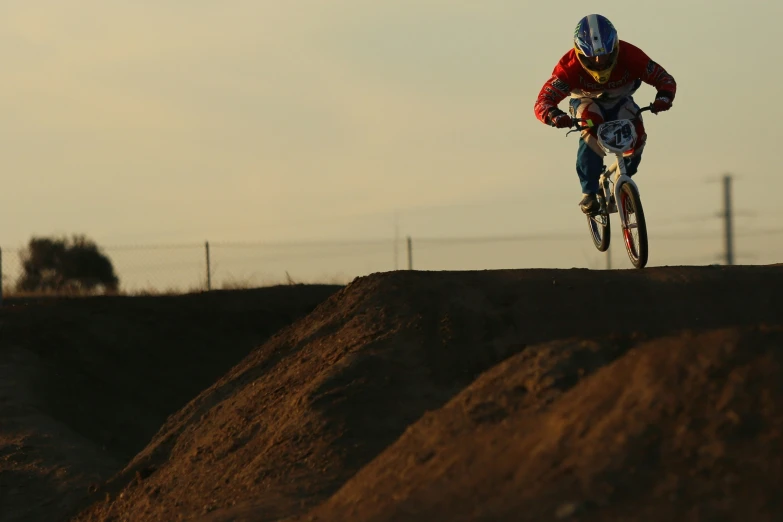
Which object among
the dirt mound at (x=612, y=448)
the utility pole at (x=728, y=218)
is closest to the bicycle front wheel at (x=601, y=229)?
the dirt mound at (x=612, y=448)

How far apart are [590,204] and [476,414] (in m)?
4.65

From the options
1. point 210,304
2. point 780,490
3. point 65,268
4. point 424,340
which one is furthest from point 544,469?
point 65,268

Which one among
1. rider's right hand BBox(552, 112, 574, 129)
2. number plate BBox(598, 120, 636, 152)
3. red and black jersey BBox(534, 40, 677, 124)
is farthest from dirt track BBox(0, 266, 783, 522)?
red and black jersey BBox(534, 40, 677, 124)

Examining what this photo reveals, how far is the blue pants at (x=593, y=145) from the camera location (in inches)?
381

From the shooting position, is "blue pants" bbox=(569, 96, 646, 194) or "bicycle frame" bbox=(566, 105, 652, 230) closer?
"bicycle frame" bbox=(566, 105, 652, 230)

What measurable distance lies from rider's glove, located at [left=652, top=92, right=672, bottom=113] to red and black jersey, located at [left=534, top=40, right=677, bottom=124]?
0.02 metres

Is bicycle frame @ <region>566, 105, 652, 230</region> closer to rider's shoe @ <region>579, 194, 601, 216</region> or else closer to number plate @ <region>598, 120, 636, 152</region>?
number plate @ <region>598, 120, 636, 152</region>

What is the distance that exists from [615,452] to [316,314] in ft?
17.6

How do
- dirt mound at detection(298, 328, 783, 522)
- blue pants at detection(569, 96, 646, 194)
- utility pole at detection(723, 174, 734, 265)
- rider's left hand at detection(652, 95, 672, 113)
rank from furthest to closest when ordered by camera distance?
utility pole at detection(723, 174, 734, 265)
blue pants at detection(569, 96, 646, 194)
rider's left hand at detection(652, 95, 672, 113)
dirt mound at detection(298, 328, 783, 522)

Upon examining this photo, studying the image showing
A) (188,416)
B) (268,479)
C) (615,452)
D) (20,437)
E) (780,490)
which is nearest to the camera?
(780,490)

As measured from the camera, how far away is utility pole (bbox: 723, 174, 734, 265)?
17.4 meters

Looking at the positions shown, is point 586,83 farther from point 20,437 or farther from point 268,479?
point 20,437

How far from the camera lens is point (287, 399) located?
820 centimetres

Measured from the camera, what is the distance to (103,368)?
14.7 m
